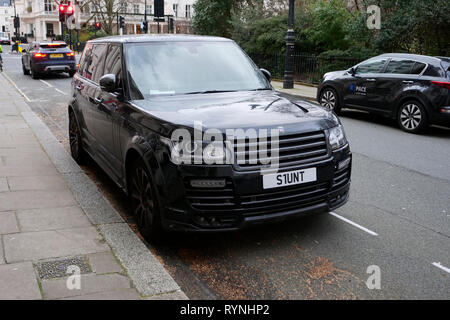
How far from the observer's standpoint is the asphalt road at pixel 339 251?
3.53 meters

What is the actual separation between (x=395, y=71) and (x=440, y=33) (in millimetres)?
7020

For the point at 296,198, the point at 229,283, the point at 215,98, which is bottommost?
the point at 229,283

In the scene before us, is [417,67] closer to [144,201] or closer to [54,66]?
[144,201]

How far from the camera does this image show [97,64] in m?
5.98

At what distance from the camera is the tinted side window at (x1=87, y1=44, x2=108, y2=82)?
5.76 metres

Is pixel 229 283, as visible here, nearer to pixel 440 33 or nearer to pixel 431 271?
pixel 431 271

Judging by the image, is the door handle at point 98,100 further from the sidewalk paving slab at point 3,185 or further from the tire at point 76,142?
the sidewalk paving slab at point 3,185

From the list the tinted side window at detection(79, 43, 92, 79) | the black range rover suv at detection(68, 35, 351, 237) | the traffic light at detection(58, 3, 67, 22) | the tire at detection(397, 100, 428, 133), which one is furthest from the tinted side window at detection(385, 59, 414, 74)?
the traffic light at detection(58, 3, 67, 22)

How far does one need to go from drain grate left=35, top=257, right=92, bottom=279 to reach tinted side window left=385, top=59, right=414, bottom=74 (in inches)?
360

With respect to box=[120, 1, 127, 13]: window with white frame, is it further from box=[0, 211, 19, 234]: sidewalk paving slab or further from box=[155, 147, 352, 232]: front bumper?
box=[155, 147, 352, 232]: front bumper

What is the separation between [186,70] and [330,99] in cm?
867

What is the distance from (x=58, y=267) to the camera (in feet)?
12.1

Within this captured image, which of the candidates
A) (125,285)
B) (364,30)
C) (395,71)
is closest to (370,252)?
(125,285)

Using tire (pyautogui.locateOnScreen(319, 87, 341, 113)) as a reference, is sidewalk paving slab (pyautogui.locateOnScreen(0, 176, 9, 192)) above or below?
below
